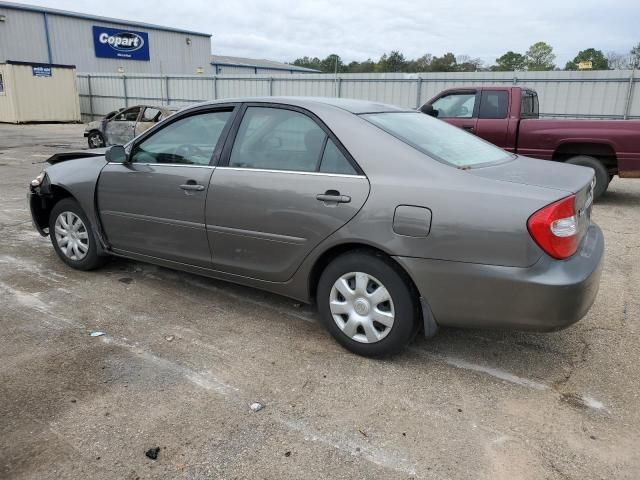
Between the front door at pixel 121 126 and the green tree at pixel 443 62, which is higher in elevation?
the green tree at pixel 443 62

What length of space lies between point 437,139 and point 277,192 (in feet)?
3.74

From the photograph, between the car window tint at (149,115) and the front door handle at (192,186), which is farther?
the car window tint at (149,115)

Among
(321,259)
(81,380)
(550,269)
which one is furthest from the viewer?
(321,259)

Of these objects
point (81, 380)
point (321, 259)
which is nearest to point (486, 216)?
point (321, 259)

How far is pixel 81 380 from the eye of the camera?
308 cm

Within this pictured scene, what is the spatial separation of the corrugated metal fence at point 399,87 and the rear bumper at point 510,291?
546 inches

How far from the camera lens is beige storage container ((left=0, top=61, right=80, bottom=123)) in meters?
24.0

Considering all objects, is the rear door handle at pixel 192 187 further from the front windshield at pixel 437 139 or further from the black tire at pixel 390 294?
the front windshield at pixel 437 139

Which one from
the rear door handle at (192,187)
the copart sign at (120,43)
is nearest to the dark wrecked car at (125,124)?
the rear door handle at (192,187)

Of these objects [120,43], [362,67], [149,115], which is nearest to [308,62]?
[362,67]

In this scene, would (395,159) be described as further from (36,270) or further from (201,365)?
(36,270)

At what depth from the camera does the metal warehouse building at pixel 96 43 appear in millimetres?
29000

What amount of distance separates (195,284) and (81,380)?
1.67 meters

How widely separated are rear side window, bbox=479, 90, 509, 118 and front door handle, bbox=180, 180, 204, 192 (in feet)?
21.6
